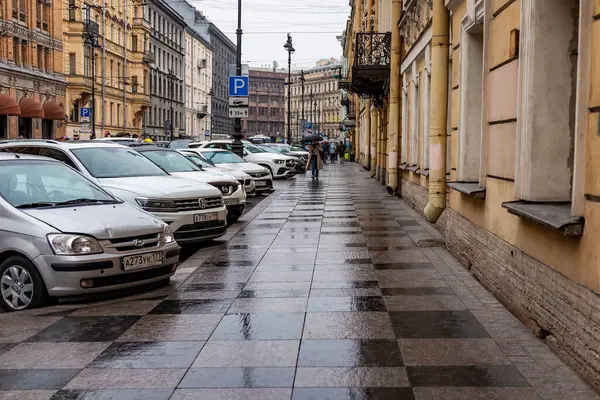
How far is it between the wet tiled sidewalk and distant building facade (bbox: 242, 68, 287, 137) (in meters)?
141

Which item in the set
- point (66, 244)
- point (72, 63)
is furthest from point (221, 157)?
point (72, 63)

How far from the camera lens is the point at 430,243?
1122 cm

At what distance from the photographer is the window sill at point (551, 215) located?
16.7 feet

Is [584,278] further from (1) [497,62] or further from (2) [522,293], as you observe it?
(1) [497,62]

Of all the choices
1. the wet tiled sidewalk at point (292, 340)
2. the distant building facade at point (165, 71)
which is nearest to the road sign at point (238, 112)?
the wet tiled sidewalk at point (292, 340)

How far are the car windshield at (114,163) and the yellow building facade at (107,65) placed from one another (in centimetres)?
3098

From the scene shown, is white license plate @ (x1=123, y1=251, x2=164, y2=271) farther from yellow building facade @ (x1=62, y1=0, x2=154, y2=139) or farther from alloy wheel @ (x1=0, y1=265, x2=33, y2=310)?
yellow building facade @ (x1=62, y1=0, x2=154, y2=139)

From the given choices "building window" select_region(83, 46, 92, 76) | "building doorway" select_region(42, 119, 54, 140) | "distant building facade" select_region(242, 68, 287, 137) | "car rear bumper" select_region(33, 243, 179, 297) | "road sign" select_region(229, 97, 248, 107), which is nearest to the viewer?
"car rear bumper" select_region(33, 243, 179, 297)

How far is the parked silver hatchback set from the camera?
732 centimetres

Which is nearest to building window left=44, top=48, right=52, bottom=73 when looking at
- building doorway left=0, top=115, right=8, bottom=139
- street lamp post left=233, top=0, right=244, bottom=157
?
building doorway left=0, top=115, right=8, bottom=139

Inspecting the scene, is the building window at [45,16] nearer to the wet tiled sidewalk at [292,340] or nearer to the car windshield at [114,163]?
the car windshield at [114,163]

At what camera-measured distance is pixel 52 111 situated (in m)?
46.2

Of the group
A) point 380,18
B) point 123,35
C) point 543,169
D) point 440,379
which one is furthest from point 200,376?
point 123,35

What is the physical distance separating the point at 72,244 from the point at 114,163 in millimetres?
4315
